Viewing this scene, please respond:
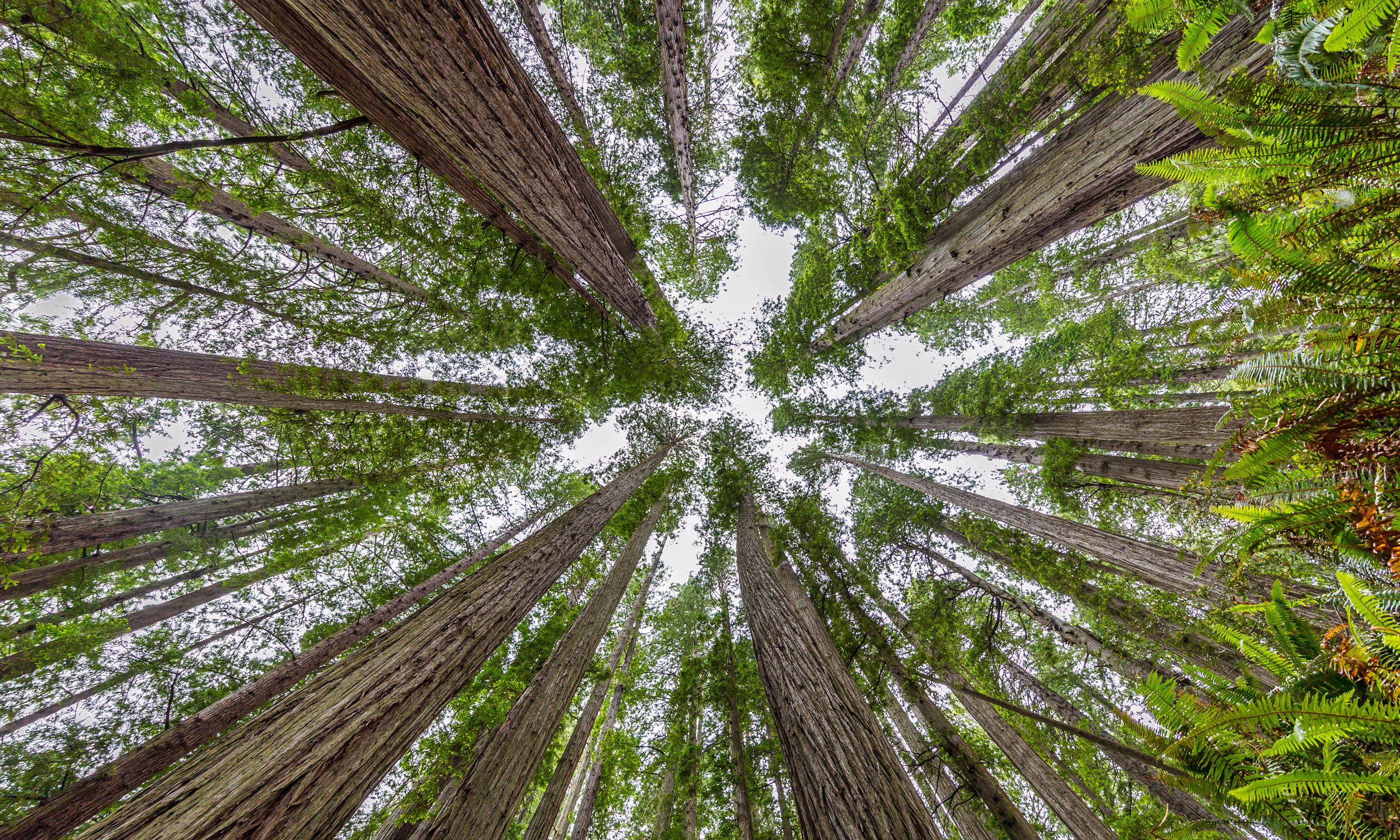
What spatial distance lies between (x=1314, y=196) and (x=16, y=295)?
12052 mm

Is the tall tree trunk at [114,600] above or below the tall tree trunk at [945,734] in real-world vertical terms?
above

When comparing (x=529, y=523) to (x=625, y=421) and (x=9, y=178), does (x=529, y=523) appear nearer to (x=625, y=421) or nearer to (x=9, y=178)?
(x=625, y=421)

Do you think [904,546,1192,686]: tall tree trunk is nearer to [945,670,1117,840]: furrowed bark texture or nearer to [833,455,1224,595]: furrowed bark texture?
[833,455,1224,595]: furrowed bark texture

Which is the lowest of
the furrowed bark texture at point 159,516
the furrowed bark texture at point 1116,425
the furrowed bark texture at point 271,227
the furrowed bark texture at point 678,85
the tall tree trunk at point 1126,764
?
the tall tree trunk at point 1126,764

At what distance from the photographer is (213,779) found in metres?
1.81

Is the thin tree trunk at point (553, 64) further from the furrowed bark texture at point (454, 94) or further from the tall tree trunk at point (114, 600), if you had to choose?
the tall tree trunk at point (114, 600)

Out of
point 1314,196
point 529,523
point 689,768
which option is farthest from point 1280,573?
point 529,523

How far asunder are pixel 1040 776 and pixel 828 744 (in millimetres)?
6244

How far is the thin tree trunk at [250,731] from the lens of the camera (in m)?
1.81

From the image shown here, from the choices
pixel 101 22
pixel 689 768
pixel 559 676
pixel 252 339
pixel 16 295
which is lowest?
pixel 689 768

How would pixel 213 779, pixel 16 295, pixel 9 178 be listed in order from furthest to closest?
pixel 16 295
pixel 9 178
pixel 213 779

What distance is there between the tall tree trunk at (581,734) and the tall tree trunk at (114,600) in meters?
7.47

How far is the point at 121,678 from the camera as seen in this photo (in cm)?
641

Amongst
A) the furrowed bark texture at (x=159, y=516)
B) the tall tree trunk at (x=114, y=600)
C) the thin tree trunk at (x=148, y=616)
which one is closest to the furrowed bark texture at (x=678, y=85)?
the furrowed bark texture at (x=159, y=516)
